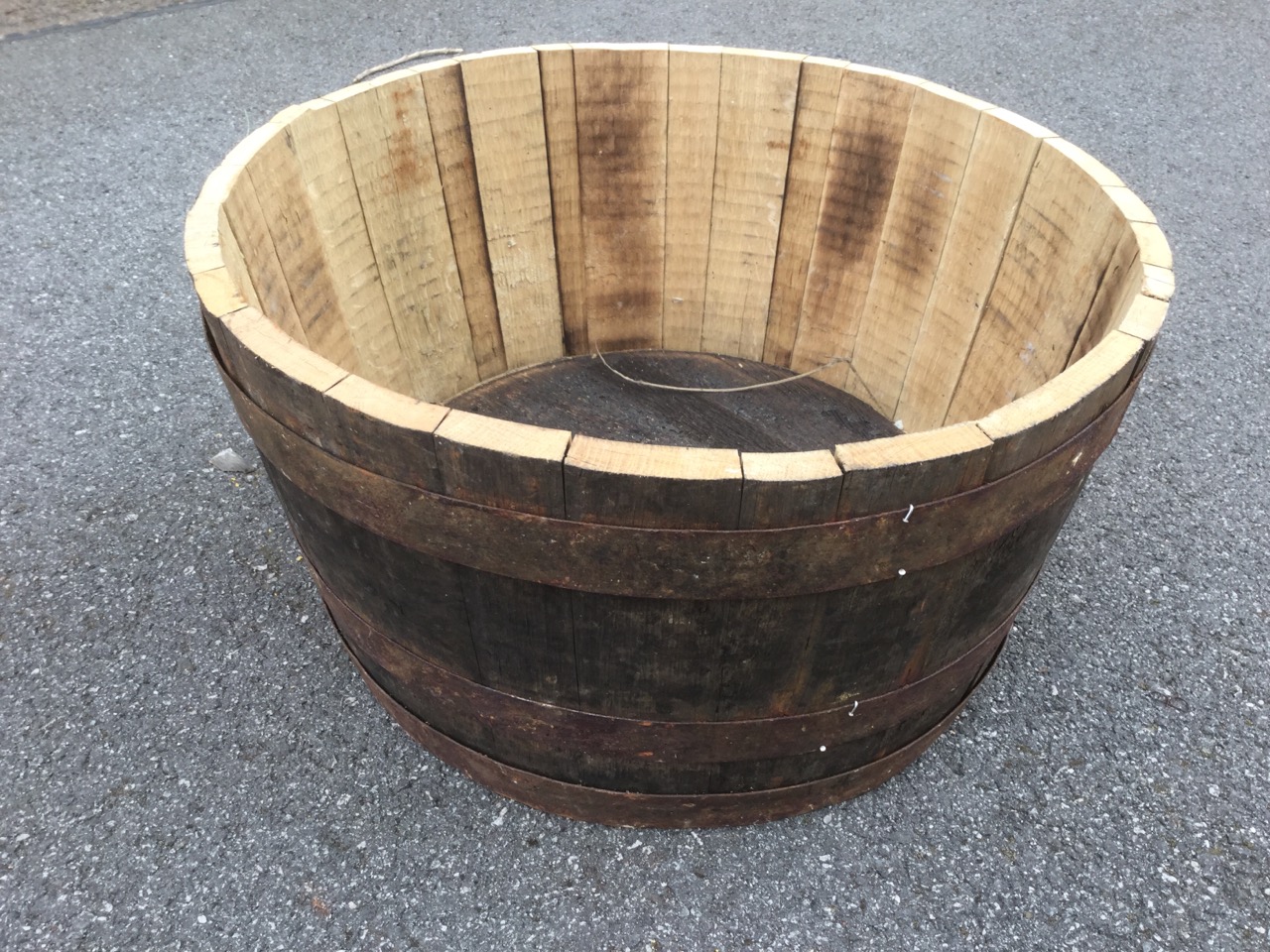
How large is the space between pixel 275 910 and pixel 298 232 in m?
1.58

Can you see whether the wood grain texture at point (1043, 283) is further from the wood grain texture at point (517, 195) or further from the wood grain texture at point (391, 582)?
the wood grain texture at point (391, 582)

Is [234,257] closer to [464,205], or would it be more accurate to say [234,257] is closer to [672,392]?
[464,205]

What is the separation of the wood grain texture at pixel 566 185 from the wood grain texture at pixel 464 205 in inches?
9.5

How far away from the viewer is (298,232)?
7.60 ft

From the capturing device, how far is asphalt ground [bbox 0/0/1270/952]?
5.97 feet

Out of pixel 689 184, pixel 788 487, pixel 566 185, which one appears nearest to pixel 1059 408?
pixel 788 487

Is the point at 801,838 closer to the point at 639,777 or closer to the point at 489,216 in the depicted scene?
the point at 639,777

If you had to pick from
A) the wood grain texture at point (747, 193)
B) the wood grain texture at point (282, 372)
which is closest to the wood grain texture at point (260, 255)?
the wood grain texture at point (282, 372)

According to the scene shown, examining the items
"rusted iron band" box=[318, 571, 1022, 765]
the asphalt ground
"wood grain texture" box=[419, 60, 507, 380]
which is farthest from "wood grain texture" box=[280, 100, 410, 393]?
"rusted iron band" box=[318, 571, 1022, 765]

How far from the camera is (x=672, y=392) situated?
9.84ft

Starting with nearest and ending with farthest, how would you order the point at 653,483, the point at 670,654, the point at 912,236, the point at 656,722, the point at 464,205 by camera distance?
1. the point at 653,483
2. the point at 670,654
3. the point at 656,722
4. the point at 912,236
5. the point at 464,205

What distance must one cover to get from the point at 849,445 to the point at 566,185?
1918 mm

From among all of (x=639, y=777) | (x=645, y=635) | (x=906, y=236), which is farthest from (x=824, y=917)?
(x=906, y=236)

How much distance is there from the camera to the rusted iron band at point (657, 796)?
6.12ft
